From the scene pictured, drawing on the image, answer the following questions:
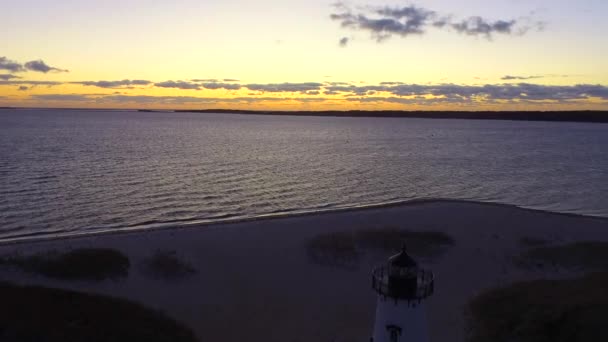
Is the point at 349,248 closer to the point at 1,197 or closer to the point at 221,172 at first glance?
the point at 1,197

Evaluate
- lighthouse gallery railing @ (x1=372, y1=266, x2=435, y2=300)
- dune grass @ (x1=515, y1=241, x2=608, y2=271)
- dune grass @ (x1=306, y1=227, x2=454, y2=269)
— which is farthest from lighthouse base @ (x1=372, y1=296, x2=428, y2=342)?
dune grass @ (x1=515, y1=241, x2=608, y2=271)

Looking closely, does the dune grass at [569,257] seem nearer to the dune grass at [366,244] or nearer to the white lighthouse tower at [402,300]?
the dune grass at [366,244]

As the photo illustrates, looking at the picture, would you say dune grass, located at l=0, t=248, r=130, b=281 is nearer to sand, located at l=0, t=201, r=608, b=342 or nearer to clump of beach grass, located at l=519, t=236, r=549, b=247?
sand, located at l=0, t=201, r=608, b=342

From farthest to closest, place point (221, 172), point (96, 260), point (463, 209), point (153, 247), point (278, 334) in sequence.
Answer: point (221, 172), point (463, 209), point (153, 247), point (96, 260), point (278, 334)

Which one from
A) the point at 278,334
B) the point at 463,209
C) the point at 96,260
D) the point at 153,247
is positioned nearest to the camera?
the point at 278,334

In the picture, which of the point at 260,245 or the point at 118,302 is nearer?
the point at 118,302

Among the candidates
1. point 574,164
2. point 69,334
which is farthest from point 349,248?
point 574,164
